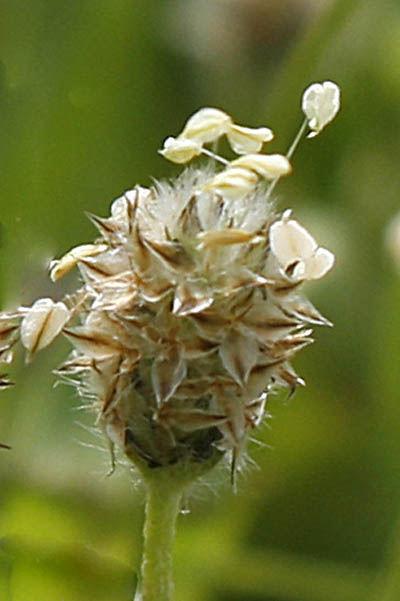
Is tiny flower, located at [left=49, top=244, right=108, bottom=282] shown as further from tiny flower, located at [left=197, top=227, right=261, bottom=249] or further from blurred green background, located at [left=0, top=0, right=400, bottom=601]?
blurred green background, located at [left=0, top=0, right=400, bottom=601]

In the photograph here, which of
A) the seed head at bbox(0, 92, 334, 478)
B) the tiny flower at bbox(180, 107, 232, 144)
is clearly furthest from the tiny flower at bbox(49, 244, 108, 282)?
the tiny flower at bbox(180, 107, 232, 144)

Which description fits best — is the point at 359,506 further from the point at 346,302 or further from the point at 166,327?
the point at 166,327

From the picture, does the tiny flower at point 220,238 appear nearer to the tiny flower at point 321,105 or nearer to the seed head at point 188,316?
the seed head at point 188,316

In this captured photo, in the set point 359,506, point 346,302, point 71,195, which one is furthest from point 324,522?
point 71,195

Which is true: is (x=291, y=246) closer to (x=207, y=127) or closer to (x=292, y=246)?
(x=292, y=246)

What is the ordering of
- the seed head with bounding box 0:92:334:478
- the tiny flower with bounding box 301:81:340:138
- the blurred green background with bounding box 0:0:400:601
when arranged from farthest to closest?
the blurred green background with bounding box 0:0:400:601
the tiny flower with bounding box 301:81:340:138
the seed head with bounding box 0:92:334:478

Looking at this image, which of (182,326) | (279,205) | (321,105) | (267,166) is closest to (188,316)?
(182,326)
